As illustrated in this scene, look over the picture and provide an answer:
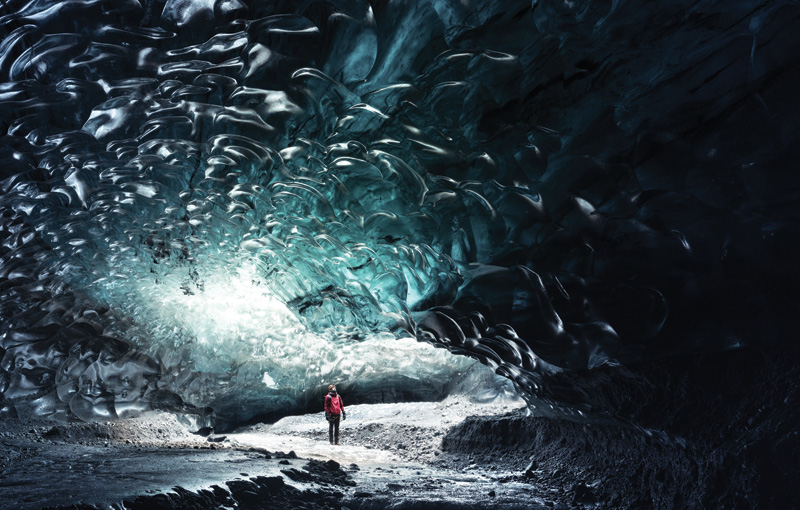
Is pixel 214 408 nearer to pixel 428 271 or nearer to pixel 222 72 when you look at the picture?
pixel 428 271

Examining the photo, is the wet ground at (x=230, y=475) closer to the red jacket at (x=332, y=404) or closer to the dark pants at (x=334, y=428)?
the dark pants at (x=334, y=428)

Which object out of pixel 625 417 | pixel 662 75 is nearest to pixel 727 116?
pixel 662 75

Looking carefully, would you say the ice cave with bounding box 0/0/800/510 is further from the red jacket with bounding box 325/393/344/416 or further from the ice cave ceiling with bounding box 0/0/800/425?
the red jacket with bounding box 325/393/344/416

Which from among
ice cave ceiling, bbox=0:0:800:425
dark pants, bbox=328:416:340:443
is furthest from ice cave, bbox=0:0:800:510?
dark pants, bbox=328:416:340:443

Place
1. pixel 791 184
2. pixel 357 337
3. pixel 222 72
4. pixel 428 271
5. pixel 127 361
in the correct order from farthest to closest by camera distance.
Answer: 1. pixel 127 361
2. pixel 357 337
3. pixel 428 271
4. pixel 222 72
5. pixel 791 184

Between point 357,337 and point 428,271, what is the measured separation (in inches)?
114

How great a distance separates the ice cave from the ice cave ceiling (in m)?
0.02

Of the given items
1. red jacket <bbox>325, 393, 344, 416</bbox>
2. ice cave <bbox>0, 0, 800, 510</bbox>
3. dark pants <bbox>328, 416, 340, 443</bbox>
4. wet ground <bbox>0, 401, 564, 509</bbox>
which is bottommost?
dark pants <bbox>328, 416, 340, 443</bbox>

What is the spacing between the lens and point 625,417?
3533 mm

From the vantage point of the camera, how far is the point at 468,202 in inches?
134

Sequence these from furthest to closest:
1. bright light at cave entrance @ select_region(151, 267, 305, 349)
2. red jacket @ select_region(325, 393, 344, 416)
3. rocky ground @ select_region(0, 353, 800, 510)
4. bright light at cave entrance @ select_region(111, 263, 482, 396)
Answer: red jacket @ select_region(325, 393, 344, 416), bright light at cave entrance @ select_region(111, 263, 482, 396), bright light at cave entrance @ select_region(151, 267, 305, 349), rocky ground @ select_region(0, 353, 800, 510)

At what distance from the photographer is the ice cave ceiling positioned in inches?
86.5

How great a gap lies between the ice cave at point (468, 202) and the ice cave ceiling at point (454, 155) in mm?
16

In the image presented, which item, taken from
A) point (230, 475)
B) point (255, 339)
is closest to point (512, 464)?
point (230, 475)
